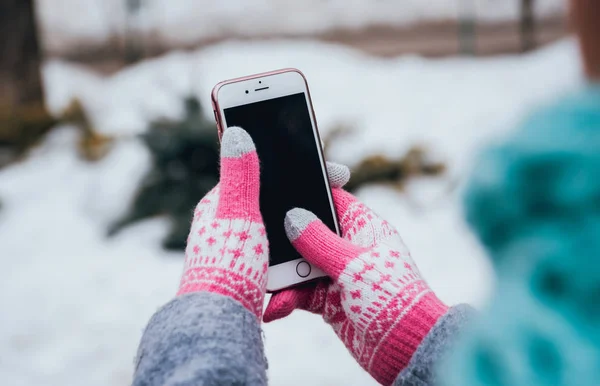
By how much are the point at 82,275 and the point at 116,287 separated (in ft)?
0.72

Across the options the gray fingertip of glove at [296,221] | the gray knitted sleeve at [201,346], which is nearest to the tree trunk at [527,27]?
the gray fingertip of glove at [296,221]

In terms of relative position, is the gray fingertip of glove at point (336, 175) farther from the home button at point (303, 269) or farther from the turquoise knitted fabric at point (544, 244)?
the turquoise knitted fabric at point (544, 244)

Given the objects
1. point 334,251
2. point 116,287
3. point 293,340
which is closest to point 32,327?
point 116,287

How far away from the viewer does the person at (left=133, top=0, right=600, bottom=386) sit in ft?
1.09

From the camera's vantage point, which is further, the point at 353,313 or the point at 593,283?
the point at 353,313

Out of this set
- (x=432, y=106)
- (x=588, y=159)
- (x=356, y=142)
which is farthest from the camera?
(x=432, y=106)

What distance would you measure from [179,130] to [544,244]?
2.59m

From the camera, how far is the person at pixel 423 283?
33 cm

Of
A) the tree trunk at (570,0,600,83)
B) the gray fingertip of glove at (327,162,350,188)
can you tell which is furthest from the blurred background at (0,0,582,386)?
the tree trunk at (570,0,600,83)

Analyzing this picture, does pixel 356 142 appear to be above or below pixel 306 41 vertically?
below

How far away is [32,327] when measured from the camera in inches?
84.4

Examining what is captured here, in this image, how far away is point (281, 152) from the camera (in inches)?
39.7

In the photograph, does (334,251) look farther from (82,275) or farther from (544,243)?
(82,275)

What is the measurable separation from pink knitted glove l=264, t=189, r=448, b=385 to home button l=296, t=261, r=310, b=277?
0.03m
